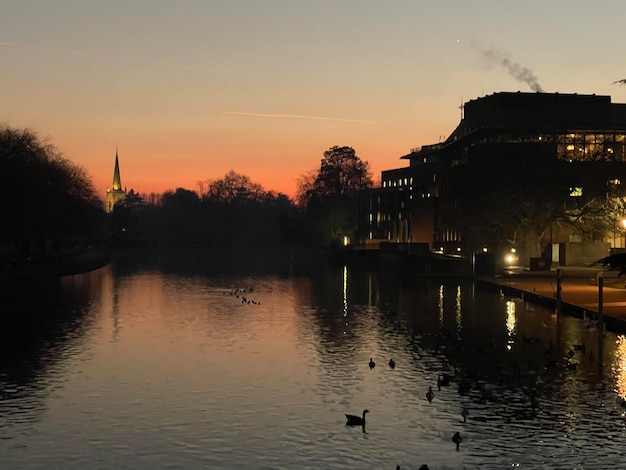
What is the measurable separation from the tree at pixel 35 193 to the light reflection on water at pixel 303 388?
3016 centimetres

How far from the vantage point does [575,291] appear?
3083 inches

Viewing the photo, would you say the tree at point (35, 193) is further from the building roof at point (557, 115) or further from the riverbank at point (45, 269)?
the building roof at point (557, 115)

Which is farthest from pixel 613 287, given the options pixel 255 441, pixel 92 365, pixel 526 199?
pixel 255 441

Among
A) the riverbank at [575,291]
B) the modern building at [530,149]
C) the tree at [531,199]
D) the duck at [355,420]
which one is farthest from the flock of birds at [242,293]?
the duck at [355,420]

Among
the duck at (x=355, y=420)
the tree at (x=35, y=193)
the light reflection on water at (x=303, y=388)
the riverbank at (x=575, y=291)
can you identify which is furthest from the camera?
the tree at (x=35, y=193)

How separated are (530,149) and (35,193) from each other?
60506 mm

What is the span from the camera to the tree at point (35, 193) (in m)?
100

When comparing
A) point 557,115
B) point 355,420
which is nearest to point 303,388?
point 355,420

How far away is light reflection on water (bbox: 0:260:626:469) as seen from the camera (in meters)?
28.7

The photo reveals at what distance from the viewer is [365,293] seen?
94.8 metres

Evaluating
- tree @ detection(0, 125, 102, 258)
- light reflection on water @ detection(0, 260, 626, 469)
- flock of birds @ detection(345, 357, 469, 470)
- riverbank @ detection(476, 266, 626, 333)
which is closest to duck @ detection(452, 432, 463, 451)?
flock of birds @ detection(345, 357, 469, 470)

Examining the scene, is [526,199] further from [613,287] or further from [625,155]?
[625,155]

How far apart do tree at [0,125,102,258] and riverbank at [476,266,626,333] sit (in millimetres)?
50290

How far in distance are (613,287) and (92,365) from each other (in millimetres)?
49666
